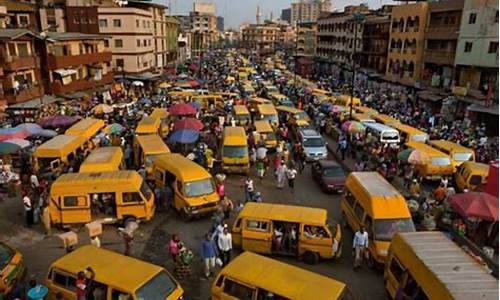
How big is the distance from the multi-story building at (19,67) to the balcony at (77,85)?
4.69 ft

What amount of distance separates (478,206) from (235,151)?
11983 millimetres

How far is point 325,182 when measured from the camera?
20.5 m

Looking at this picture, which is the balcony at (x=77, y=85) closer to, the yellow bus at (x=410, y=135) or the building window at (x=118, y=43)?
the building window at (x=118, y=43)

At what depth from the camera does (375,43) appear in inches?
2418

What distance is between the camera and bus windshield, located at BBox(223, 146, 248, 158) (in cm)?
2262

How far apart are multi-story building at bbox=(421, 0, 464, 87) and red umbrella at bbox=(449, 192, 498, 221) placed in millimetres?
29227

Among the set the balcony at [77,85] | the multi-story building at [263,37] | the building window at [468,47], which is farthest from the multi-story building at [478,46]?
the multi-story building at [263,37]

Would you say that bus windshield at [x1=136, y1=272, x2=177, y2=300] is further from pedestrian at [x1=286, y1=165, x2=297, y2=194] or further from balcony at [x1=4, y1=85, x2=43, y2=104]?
balcony at [x1=4, y1=85, x2=43, y2=104]

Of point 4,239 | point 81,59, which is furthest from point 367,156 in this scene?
point 81,59

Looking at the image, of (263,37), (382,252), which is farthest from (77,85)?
(263,37)

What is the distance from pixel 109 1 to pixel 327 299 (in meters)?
66.1

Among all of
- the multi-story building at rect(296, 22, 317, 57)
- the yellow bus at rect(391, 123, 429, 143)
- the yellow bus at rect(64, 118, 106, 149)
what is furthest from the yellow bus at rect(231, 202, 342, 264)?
the multi-story building at rect(296, 22, 317, 57)

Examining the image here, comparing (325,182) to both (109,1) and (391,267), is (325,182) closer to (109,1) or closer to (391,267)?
(391,267)

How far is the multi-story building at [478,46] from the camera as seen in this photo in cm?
3409
